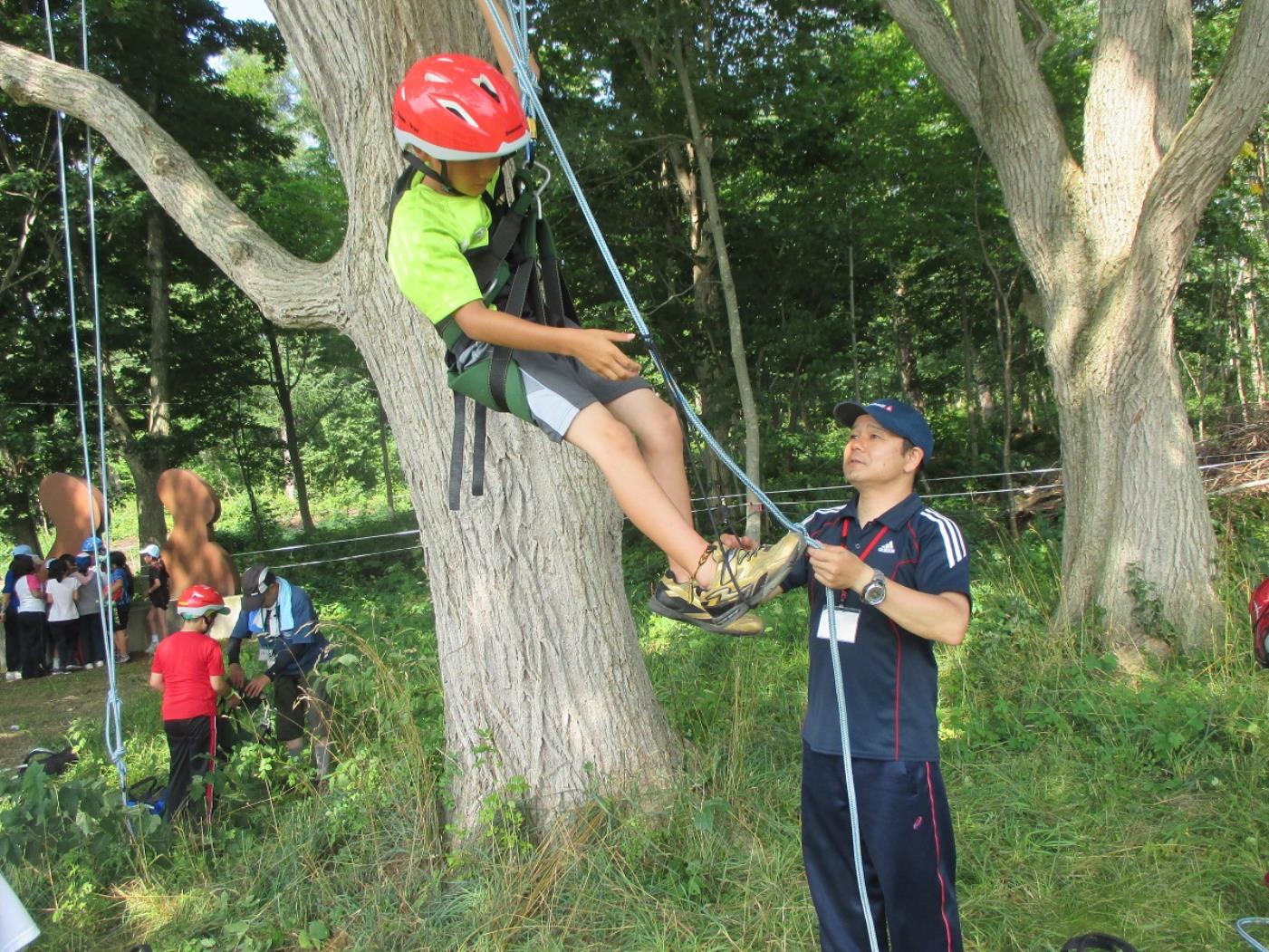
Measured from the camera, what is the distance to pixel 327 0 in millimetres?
3674

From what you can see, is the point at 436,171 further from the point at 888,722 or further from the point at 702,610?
the point at 888,722

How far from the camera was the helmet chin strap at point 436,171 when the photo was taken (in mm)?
2502

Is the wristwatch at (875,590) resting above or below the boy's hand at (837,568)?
below

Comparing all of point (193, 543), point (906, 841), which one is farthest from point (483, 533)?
point (193, 543)

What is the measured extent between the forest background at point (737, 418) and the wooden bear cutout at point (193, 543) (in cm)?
161

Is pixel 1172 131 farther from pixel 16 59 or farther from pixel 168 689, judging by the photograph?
pixel 168 689

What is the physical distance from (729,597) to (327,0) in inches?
114

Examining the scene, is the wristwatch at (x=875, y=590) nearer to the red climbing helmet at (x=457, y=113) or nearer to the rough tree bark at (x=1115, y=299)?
the red climbing helmet at (x=457, y=113)

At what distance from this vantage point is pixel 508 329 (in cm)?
236

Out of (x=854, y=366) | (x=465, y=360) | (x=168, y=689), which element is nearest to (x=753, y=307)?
(x=854, y=366)

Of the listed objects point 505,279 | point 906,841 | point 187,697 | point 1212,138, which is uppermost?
point 1212,138

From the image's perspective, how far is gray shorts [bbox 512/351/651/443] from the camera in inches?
96.5

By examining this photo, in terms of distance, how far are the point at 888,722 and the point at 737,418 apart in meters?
12.1

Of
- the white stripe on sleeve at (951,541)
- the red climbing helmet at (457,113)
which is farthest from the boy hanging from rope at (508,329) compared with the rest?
the white stripe on sleeve at (951,541)
